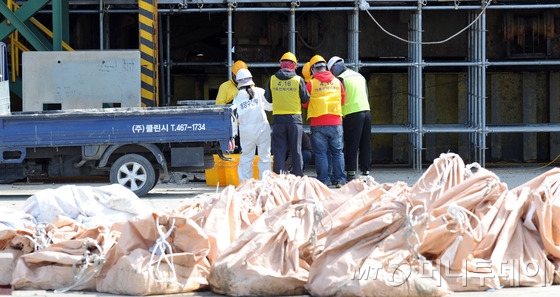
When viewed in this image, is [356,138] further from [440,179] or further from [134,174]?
[440,179]

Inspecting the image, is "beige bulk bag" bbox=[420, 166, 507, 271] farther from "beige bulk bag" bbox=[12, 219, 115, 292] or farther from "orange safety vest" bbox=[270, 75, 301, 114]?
"orange safety vest" bbox=[270, 75, 301, 114]

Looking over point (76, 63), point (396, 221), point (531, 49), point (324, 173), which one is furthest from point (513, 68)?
point (396, 221)

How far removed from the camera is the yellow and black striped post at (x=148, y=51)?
1684 centimetres

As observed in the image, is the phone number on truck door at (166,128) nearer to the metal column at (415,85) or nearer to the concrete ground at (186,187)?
the concrete ground at (186,187)

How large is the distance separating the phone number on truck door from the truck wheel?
0.44 metres

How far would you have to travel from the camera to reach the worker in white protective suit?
49.6 feet

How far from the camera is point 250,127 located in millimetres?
15109

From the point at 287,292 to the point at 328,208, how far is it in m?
1.14

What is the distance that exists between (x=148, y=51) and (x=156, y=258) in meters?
9.18

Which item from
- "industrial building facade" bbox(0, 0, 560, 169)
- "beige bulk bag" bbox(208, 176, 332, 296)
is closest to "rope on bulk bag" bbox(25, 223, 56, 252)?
"beige bulk bag" bbox(208, 176, 332, 296)

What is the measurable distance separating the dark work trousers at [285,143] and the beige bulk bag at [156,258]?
22.1 ft

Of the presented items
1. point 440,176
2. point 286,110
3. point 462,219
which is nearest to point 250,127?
point 286,110

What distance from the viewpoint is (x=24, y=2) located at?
18.3 meters

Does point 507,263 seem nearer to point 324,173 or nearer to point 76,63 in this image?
point 324,173
